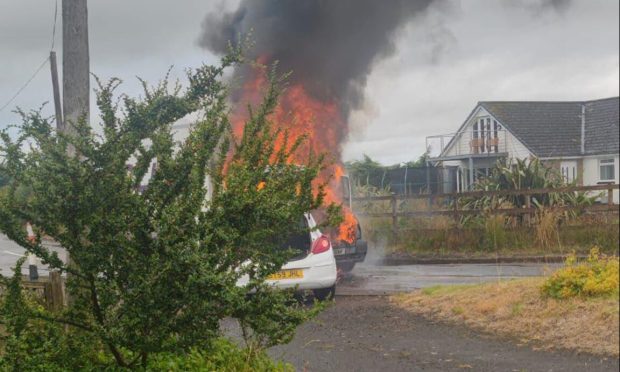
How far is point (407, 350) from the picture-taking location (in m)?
7.11

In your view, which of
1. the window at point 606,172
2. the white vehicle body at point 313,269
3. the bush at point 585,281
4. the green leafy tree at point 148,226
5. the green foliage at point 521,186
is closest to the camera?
the green leafy tree at point 148,226

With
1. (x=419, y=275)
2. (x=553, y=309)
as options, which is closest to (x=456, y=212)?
(x=419, y=275)

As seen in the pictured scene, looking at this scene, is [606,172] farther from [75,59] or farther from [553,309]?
[75,59]

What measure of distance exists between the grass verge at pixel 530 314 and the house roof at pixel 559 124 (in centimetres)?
460

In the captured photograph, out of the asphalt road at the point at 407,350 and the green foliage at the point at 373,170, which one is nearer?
the asphalt road at the point at 407,350

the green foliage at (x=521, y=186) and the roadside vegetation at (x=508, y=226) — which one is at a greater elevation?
the green foliage at (x=521, y=186)

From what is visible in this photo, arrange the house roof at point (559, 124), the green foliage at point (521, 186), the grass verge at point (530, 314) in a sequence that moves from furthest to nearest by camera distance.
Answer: the green foliage at point (521, 186) < the house roof at point (559, 124) < the grass verge at point (530, 314)

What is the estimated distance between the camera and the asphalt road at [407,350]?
6277mm

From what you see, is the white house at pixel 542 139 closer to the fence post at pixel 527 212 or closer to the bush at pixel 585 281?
the fence post at pixel 527 212

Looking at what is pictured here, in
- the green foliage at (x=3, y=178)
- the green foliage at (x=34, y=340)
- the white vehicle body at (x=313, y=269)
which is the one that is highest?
the green foliage at (x=3, y=178)

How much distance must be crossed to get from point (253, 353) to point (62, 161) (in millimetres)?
1888

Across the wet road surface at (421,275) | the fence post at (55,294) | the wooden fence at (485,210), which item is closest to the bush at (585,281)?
the wet road surface at (421,275)

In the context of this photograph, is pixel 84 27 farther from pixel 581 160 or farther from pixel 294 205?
pixel 581 160

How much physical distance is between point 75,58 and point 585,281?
524cm
